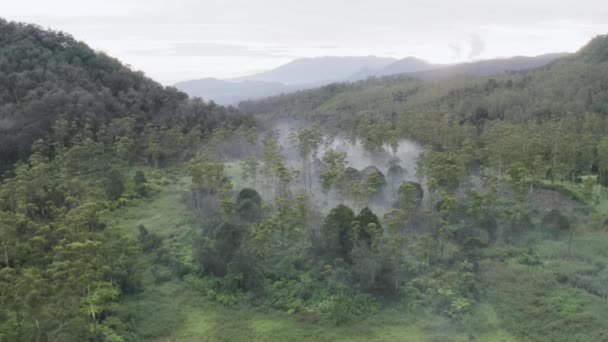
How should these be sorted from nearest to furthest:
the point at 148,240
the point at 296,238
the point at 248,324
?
the point at 248,324 → the point at 296,238 → the point at 148,240

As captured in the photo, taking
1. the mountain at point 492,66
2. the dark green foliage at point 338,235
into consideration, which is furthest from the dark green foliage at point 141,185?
the mountain at point 492,66

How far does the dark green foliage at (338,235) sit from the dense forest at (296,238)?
0.20 ft

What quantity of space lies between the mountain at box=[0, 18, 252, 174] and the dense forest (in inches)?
11.7

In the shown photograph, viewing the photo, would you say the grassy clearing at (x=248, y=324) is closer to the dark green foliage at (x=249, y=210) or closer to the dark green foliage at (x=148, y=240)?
the dark green foliage at (x=148, y=240)

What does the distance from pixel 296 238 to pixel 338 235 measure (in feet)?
8.38

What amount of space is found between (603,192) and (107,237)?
27572mm

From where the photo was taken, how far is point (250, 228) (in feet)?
83.0

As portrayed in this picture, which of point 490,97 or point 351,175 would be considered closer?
point 351,175

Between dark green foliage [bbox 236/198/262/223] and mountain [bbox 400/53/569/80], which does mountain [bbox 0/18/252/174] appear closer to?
dark green foliage [bbox 236/198/262/223]

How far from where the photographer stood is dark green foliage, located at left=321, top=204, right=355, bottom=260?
2291cm

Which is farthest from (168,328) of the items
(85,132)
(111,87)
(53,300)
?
(111,87)

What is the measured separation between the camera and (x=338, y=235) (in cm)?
2305

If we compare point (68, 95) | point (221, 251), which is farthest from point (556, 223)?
point (68, 95)

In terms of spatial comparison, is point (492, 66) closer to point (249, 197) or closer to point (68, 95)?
point (68, 95)
